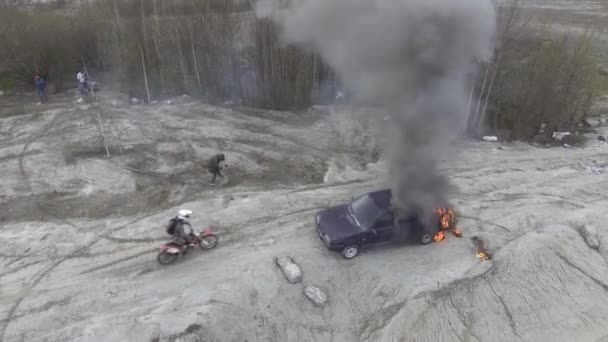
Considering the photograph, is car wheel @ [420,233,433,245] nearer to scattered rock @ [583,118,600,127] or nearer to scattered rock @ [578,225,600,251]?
scattered rock @ [578,225,600,251]

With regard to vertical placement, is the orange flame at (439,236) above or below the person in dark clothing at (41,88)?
below

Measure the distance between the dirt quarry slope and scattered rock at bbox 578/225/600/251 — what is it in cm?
4

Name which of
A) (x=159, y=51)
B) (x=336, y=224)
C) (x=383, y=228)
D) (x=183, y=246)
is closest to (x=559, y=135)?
(x=383, y=228)

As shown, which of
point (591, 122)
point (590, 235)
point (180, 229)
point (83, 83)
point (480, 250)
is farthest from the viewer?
point (83, 83)

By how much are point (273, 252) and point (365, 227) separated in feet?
8.17

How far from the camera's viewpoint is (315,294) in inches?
368

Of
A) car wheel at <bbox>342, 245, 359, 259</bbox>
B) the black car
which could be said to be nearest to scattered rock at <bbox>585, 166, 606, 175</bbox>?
the black car

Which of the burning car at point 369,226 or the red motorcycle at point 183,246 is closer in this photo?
the red motorcycle at point 183,246

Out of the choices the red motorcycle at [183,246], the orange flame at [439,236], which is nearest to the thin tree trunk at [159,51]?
the red motorcycle at [183,246]

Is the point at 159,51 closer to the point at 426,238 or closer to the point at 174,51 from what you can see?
the point at 174,51

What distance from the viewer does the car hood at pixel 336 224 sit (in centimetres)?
1018

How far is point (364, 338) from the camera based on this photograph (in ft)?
28.7

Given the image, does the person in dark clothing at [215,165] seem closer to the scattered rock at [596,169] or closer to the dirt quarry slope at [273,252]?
the dirt quarry slope at [273,252]

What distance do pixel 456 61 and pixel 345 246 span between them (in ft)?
16.9
